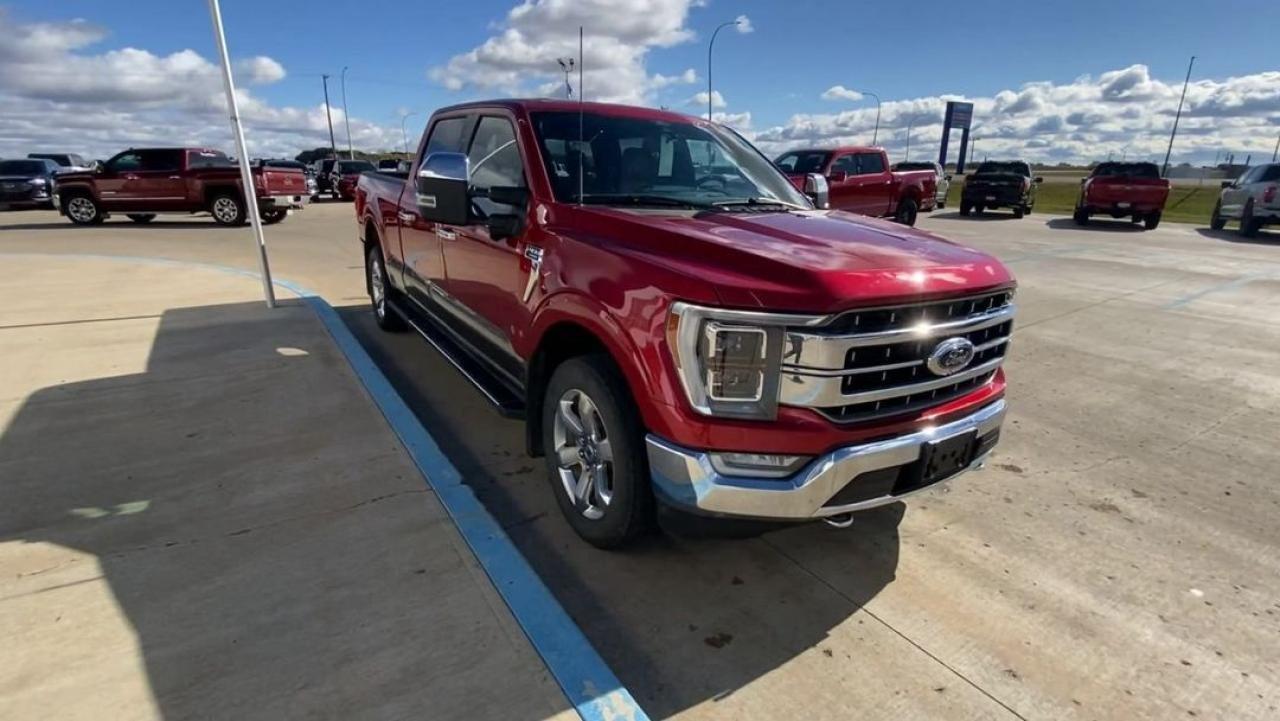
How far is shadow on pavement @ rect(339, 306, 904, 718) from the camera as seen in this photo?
2344 millimetres

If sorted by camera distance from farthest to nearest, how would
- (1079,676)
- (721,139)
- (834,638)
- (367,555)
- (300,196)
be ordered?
(300,196) → (721,139) → (367,555) → (834,638) → (1079,676)

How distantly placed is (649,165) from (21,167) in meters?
26.4

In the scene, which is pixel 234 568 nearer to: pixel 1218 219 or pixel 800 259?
pixel 800 259

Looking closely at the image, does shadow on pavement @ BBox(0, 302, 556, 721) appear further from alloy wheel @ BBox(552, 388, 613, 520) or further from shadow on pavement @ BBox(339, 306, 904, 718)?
alloy wheel @ BBox(552, 388, 613, 520)

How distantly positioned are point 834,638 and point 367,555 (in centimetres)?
188

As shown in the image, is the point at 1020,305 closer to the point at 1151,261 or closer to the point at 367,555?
the point at 1151,261

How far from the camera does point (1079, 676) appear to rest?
2336 millimetres

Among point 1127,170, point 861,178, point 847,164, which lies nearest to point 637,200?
point 847,164

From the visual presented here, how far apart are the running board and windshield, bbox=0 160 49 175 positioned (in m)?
23.6

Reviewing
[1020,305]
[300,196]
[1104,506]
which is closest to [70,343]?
[1104,506]

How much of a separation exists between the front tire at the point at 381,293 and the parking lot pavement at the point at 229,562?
1.25m

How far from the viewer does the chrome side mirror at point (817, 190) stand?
14.1 feet

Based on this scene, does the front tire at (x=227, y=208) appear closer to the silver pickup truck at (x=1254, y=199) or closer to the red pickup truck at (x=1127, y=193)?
the red pickup truck at (x=1127, y=193)

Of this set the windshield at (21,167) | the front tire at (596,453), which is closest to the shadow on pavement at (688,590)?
the front tire at (596,453)
